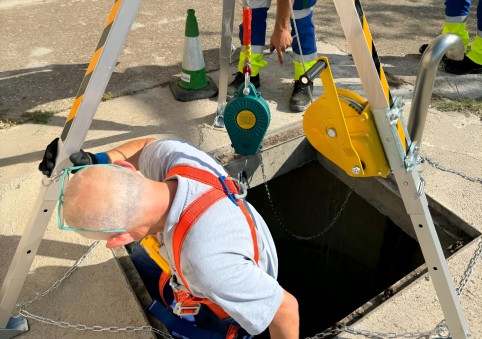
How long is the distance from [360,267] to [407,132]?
7.94 feet

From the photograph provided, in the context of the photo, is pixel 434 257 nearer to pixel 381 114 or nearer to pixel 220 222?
pixel 381 114

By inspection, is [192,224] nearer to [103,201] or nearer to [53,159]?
[103,201]

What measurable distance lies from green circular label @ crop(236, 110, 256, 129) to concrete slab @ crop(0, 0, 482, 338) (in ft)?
1.41

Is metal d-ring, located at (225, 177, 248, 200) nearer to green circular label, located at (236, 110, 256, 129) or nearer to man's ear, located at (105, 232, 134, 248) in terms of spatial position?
man's ear, located at (105, 232, 134, 248)

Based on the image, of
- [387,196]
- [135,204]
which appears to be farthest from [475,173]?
[135,204]

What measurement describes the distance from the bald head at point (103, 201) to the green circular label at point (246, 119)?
1.23m

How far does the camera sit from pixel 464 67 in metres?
3.94

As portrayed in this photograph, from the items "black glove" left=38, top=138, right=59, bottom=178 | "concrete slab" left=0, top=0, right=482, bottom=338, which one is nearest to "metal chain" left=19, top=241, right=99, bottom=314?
"concrete slab" left=0, top=0, right=482, bottom=338

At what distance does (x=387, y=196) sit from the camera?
2955 millimetres

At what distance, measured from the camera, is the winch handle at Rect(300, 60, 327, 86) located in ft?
4.94

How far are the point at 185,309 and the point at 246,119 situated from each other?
111 centimetres

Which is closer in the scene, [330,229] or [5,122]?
[5,122]

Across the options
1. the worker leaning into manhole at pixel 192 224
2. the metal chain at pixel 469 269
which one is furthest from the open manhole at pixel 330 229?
the worker leaning into manhole at pixel 192 224

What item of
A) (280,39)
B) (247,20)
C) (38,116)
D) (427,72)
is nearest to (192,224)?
(427,72)
